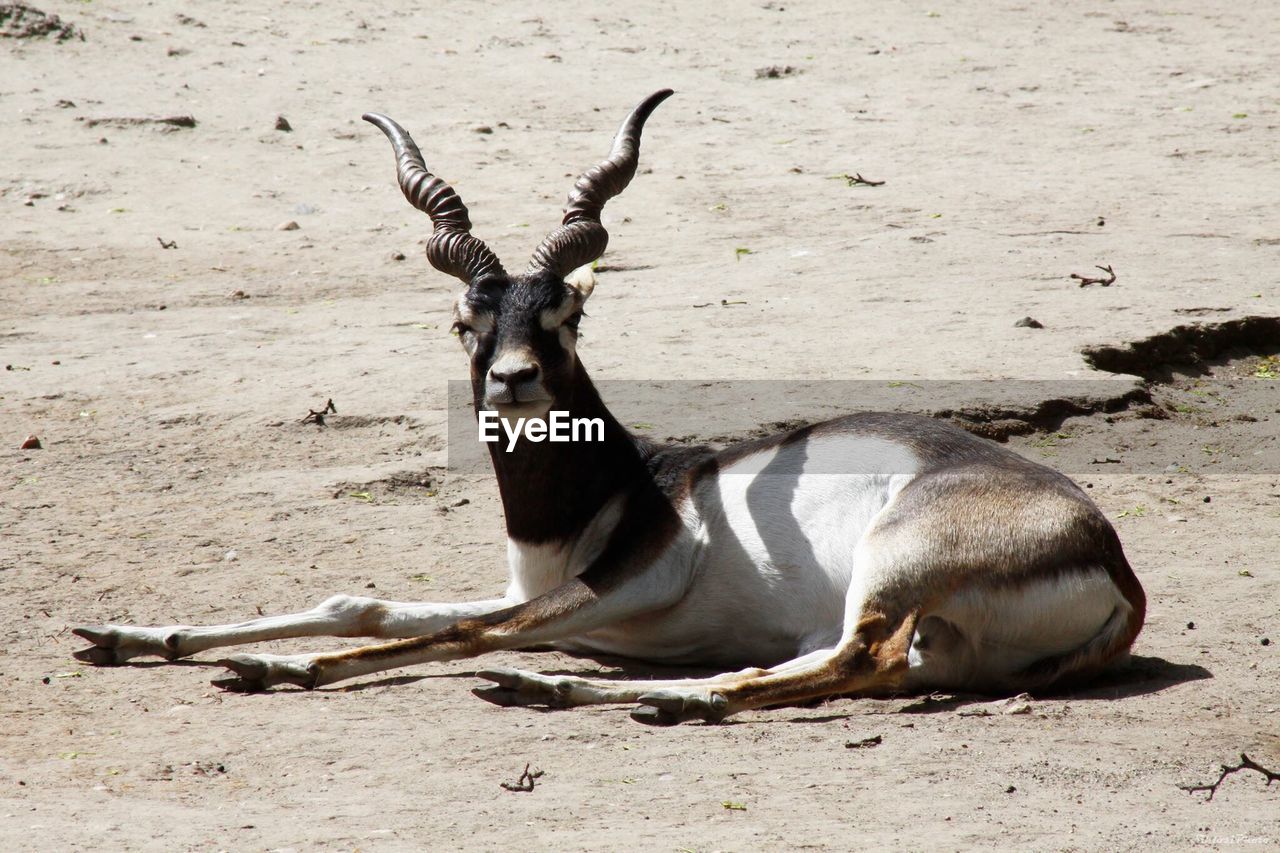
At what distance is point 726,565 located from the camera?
519cm

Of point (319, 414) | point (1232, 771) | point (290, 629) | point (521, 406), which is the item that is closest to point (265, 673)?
point (290, 629)

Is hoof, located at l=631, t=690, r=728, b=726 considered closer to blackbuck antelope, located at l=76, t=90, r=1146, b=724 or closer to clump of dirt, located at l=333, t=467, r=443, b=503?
blackbuck antelope, located at l=76, t=90, r=1146, b=724

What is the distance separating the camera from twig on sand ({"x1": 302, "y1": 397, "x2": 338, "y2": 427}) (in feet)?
25.5

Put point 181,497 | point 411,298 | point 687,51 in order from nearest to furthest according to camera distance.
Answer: point 181,497, point 411,298, point 687,51

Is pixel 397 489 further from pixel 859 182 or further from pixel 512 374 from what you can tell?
pixel 859 182

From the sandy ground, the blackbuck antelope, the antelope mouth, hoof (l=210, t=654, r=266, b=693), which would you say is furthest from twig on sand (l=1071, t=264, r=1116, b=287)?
hoof (l=210, t=654, r=266, b=693)

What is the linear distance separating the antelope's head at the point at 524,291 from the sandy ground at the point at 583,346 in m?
0.97

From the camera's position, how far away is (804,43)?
53.3ft

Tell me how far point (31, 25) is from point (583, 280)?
11.3m

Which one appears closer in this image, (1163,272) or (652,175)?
(1163,272)

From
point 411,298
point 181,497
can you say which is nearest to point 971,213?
point 411,298

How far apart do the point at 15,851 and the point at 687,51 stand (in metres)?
13.6

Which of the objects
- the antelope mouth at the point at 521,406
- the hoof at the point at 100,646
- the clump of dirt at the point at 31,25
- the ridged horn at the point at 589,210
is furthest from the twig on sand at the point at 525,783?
the clump of dirt at the point at 31,25

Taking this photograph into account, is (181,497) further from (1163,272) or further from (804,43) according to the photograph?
(804,43)
